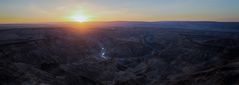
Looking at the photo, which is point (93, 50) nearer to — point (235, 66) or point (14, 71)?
point (14, 71)

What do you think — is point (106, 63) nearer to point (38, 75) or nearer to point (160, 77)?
point (160, 77)

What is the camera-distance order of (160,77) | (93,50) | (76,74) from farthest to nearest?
(93,50) < (160,77) < (76,74)

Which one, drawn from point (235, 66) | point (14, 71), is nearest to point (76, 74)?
point (14, 71)

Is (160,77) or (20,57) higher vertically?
(20,57)

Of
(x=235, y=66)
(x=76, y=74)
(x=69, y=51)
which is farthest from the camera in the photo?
(x=69, y=51)

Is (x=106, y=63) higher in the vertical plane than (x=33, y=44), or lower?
lower

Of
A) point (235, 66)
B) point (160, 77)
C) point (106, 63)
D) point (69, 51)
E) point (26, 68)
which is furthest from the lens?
point (69, 51)

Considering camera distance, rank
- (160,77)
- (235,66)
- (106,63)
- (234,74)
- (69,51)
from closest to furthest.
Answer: (234,74) → (235,66) → (160,77) → (106,63) → (69,51)

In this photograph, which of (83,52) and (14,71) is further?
(83,52)

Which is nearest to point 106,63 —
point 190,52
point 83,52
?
point 83,52
